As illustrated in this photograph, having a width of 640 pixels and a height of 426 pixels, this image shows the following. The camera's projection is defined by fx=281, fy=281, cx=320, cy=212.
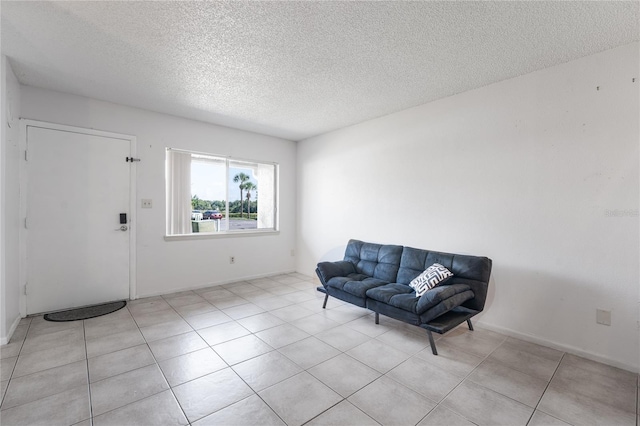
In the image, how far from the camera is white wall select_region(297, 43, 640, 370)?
2271 millimetres

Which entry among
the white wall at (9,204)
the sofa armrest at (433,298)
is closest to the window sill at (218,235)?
the white wall at (9,204)

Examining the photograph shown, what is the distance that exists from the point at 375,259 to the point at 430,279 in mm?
930

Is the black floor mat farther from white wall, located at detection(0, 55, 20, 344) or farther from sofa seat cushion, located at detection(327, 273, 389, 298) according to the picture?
sofa seat cushion, located at detection(327, 273, 389, 298)

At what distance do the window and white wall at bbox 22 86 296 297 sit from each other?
159 mm

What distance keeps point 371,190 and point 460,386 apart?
2652mm

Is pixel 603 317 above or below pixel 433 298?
below

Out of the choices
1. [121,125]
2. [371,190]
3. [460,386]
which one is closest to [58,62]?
[121,125]

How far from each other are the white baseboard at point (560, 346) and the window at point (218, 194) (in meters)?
3.70

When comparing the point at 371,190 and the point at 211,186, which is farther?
the point at 211,186

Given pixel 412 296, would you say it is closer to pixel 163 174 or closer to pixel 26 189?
pixel 163 174

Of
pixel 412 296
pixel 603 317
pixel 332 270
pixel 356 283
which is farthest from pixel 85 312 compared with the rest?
pixel 603 317

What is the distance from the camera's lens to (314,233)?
5090 millimetres

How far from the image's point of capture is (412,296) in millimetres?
2633

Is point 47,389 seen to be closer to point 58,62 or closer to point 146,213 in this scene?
point 146,213
